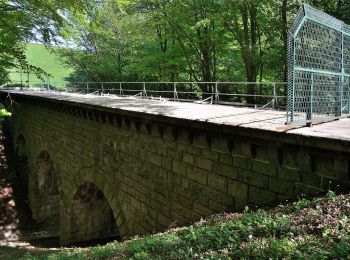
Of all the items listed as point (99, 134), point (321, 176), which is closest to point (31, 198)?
point (99, 134)

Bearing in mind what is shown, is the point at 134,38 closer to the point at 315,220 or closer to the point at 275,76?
the point at 275,76

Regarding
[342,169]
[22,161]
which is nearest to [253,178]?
[342,169]

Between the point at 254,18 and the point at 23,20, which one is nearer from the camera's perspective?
the point at 23,20

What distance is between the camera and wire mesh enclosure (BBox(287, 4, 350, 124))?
5.36 metres

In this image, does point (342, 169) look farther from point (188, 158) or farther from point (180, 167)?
point (180, 167)

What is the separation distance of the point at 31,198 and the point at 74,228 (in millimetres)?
7972

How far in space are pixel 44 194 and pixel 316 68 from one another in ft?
62.8

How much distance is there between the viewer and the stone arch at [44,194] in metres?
20.9

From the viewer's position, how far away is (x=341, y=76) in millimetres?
6660

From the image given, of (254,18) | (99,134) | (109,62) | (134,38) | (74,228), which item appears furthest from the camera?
(109,62)

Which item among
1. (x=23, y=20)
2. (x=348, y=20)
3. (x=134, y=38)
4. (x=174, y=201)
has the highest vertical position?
(x=134, y=38)

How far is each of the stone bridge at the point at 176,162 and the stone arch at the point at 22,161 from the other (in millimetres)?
9032

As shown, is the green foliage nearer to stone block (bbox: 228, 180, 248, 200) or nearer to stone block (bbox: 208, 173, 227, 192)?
stone block (bbox: 228, 180, 248, 200)

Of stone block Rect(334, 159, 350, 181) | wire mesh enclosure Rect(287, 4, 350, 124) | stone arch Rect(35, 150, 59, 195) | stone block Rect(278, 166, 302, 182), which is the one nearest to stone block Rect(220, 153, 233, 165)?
stone block Rect(278, 166, 302, 182)
